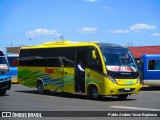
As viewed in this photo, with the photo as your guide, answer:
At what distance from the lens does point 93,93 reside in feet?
61.8

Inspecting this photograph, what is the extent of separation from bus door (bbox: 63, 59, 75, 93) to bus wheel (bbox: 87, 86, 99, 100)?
49.7 inches

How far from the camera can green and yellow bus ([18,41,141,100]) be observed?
18.2 meters

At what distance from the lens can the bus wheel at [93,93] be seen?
1864cm

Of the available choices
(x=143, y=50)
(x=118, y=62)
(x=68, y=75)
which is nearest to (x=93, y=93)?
(x=118, y=62)

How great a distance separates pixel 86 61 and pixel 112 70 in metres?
1.63

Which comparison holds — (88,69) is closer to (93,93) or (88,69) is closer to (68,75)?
(93,93)

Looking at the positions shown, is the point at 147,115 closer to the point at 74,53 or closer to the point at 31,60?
the point at 74,53

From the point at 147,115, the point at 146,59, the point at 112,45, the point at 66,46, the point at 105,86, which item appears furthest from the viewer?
the point at 146,59

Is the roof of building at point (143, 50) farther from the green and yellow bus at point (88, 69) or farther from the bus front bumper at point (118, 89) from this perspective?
the bus front bumper at point (118, 89)

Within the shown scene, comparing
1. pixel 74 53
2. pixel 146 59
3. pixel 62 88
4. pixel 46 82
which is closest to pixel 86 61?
pixel 74 53

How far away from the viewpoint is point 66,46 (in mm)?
20922

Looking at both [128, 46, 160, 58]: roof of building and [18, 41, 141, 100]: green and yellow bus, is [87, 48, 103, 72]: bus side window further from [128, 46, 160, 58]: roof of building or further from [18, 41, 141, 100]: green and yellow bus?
[128, 46, 160, 58]: roof of building

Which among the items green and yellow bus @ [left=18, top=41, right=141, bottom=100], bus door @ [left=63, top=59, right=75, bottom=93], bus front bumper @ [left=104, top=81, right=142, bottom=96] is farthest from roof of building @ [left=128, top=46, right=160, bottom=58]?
bus front bumper @ [left=104, top=81, right=142, bottom=96]

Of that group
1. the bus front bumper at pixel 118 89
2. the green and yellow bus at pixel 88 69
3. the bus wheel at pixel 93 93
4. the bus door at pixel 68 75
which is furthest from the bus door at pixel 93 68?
the bus door at pixel 68 75
